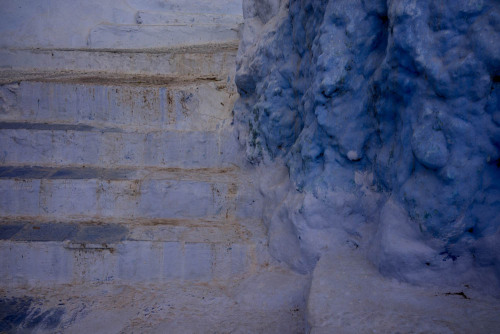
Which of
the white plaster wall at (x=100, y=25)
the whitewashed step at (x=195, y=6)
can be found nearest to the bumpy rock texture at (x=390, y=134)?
the white plaster wall at (x=100, y=25)

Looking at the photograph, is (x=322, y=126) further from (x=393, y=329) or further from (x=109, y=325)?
(x=109, y=325)

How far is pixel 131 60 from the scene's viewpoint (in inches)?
181

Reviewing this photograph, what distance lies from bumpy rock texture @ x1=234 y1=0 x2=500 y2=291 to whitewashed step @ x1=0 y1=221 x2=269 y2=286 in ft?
1.03

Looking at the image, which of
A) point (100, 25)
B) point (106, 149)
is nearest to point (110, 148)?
point (106, 149)

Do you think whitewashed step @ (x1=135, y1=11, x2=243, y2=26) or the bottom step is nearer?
the bottom step

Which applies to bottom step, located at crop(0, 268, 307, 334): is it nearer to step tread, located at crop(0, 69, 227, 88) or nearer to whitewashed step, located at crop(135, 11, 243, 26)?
step tread, located at crop(0, 69, 227, 88)

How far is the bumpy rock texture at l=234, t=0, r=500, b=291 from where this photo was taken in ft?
5.65

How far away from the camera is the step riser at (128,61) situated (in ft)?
14.3

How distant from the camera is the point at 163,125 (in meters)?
3.76

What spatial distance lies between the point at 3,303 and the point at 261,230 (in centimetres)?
170

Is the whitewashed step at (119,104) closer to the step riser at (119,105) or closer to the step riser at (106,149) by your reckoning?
the step riser at (119,105)

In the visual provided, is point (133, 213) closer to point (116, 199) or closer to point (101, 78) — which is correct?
point (116, 199)

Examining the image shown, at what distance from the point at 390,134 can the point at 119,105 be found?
8.44 ft

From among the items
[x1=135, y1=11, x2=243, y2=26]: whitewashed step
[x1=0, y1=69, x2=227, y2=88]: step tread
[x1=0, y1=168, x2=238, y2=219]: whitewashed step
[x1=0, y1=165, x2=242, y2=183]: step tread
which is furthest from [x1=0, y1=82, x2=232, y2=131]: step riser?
[x1=135, y1=11, x2=243, y2=26]: whitewashed step
